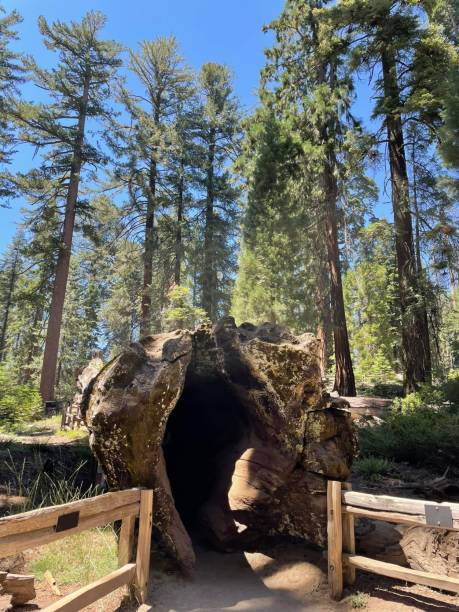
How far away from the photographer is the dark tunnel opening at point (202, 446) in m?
6.26

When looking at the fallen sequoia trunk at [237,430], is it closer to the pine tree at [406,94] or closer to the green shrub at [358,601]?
the green shrub at [358,601]

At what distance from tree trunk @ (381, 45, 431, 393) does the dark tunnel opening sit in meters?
7.05

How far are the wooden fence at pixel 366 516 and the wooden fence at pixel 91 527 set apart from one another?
1.94 meters

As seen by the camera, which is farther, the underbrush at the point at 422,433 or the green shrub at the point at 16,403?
the green shrub at the point at 16,403

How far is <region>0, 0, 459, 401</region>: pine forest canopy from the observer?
12.1m

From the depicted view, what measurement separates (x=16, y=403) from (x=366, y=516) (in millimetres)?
14062

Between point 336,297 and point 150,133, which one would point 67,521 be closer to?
point 336,297

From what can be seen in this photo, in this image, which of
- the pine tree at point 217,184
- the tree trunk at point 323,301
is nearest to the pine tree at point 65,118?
the pine tree at point 217,184

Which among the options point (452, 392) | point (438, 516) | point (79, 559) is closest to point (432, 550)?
point (438, 516)

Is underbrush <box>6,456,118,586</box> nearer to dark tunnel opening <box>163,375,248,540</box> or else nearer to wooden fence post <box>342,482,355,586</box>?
dark tunnel opening <box>163,375,248,540</box>

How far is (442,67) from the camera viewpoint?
38.1ft

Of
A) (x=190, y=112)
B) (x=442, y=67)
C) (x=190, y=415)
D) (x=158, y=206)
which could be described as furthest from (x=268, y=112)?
(x=190, y=415)

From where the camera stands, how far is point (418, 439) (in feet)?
25.9

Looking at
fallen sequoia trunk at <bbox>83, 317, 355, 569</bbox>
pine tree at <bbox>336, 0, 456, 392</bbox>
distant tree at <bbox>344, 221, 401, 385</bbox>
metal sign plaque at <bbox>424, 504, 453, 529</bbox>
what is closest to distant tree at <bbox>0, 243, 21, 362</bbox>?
distant tree at <bbox>344, 221, 401, 385</bbox>
